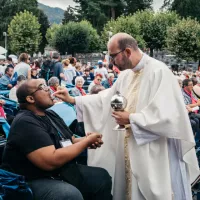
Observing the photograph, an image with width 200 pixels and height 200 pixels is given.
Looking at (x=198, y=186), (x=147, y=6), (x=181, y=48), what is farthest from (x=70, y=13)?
(x=198, y=186)

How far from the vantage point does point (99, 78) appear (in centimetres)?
1036

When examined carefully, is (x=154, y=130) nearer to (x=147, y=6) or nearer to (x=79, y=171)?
(x=79, y=171)

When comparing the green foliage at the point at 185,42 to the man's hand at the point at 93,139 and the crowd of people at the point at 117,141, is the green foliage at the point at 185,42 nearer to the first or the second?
the crowd of people at the point at 117,141

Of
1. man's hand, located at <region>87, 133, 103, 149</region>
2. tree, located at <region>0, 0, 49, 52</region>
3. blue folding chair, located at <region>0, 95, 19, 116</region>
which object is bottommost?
blue folding chair, located at <region>0, 95, 19, 116</region>

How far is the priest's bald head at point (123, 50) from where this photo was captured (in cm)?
353

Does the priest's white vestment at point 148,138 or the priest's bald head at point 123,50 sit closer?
the priest's white vestment at point 148,138

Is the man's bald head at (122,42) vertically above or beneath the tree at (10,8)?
beneath

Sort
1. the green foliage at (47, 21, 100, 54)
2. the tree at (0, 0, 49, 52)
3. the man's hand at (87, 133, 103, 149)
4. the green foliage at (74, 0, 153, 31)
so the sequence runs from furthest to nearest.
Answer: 1. the tree at (0, 0, 49, 52)
2. the green foliage at (74, 0, 153, 31)
3. the green foliage at (47, 21, 100, 54)
4. the man's hand at (87, 133, 103, 149)

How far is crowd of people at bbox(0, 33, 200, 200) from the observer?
3066mm

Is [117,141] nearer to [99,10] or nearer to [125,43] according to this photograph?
[125,43]

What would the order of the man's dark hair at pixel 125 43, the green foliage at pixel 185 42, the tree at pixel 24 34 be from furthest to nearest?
the tree at pixel 24 34 < the green foliage at pixel 185 42 < the man's dark hair at pixel 125 43

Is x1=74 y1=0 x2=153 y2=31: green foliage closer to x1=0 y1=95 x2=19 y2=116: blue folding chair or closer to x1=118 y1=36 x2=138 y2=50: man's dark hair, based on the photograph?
x1=0 y1=95 x2=19 y2=116: blue folding chair

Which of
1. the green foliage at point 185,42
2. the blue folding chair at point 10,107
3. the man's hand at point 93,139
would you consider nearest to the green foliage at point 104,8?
the green foliage at point 185,42

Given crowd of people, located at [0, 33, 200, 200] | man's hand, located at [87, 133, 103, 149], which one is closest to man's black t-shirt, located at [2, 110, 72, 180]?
crowd of people, located at [0, 33, 200, 200]
